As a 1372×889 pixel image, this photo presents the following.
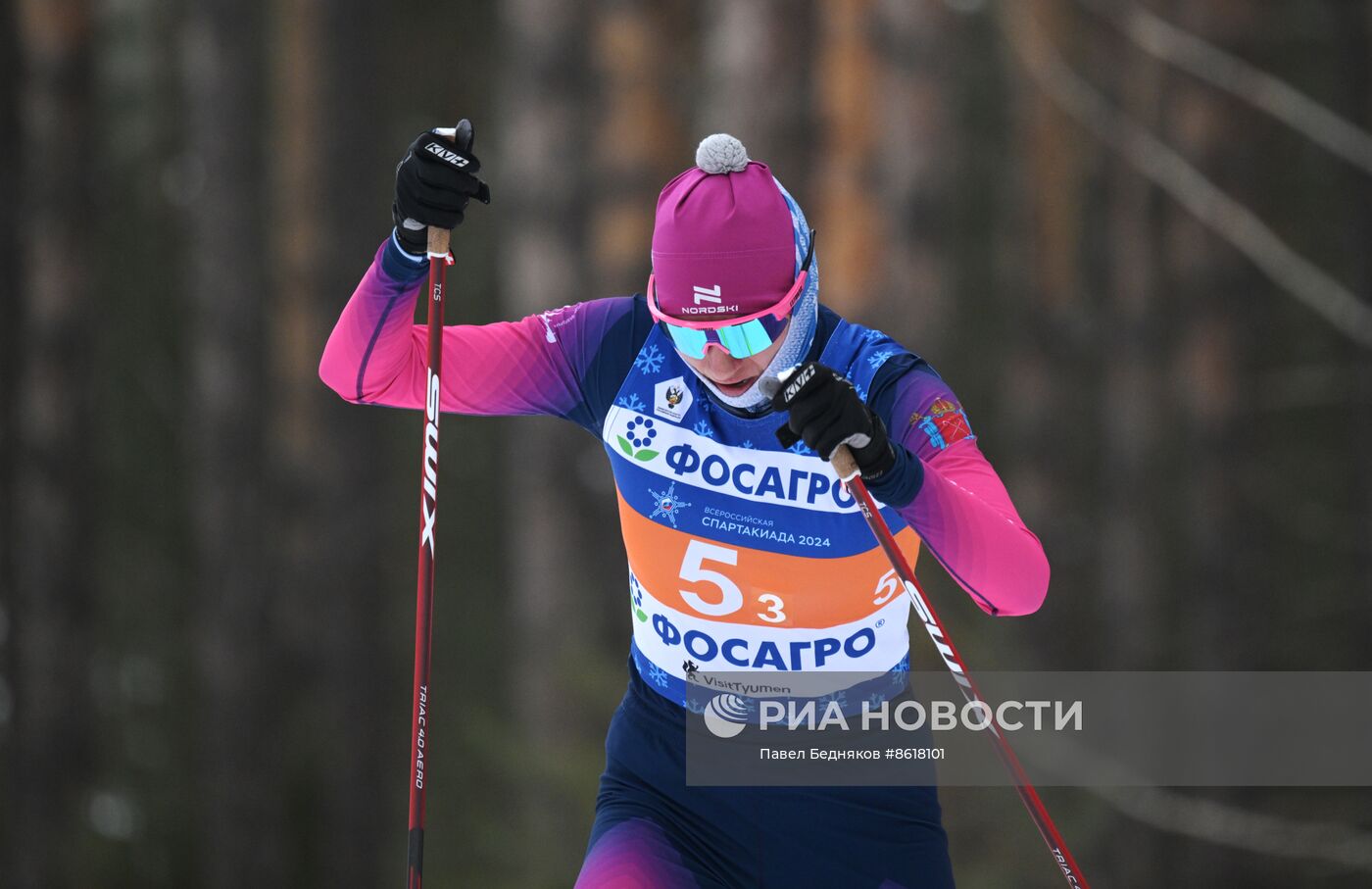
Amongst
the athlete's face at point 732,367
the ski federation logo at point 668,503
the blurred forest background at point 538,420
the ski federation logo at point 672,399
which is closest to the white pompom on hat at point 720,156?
the athlete's face at point 732,367

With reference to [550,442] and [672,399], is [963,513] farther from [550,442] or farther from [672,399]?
[550,442]

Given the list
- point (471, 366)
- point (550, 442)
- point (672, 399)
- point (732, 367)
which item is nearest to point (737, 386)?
point (732, 367)

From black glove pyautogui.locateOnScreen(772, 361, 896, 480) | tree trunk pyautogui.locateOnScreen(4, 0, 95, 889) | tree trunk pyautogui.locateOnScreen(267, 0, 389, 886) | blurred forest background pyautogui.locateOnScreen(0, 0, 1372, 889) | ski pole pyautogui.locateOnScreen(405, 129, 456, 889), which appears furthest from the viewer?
tree trunk pyautogui.locateOnScreen(267, 0, 389, 886)

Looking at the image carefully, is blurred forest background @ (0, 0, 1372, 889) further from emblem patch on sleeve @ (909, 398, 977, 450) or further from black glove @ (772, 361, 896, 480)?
black glove @ (772, 361, 896, 480)

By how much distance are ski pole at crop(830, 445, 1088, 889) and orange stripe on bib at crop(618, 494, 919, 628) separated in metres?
0.10

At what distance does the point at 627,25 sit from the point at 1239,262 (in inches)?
238

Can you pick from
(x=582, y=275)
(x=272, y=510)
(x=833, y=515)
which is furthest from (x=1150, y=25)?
(x=272, y=510)

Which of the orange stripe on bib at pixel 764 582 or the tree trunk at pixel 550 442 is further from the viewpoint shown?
the tree trunk at pixel 550 442

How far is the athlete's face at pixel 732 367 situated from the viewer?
9.80 feet

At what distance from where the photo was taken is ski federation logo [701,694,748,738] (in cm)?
312

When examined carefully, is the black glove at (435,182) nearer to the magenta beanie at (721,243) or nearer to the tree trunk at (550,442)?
the magenta beanie at (721,243)

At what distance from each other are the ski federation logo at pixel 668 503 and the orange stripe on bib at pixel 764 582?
3cm

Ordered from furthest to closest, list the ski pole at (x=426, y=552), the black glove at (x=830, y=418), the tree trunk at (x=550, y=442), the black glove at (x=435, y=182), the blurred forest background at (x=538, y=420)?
the blurred forest background at (x=538, y=420) → the tree trunk at (x=550, y=442) → the ski pole at (x=426, y=552) → the black glove at (x=435, y=182) → the black glove at (x=830, y=418)

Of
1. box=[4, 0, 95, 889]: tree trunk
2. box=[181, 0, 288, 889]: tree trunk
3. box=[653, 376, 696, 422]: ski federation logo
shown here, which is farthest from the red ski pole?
box=[181, 0, 288, 889]: tree trunk
